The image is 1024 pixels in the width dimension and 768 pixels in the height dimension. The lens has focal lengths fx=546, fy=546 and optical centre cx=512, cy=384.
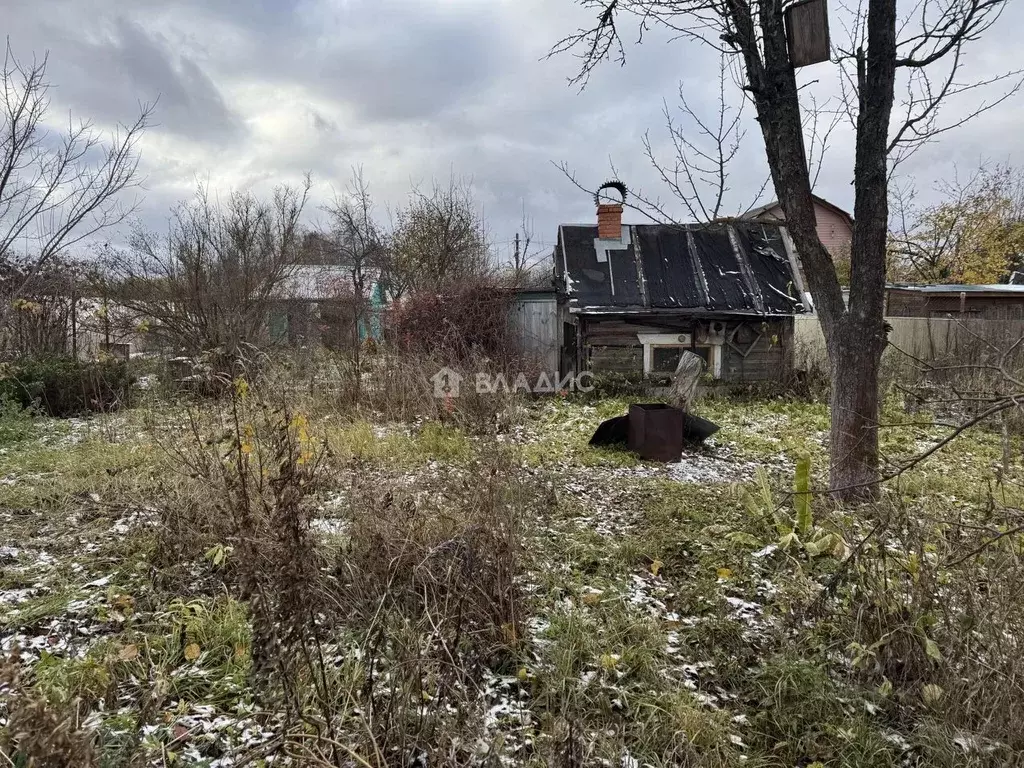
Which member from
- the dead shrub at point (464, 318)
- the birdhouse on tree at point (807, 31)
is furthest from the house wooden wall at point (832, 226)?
the birdhouse on tree at point (807, 31)

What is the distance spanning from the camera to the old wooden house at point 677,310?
11.4 m

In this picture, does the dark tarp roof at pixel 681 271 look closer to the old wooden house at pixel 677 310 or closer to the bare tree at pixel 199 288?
the old wooden house at pixel 677 310

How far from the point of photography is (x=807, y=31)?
13.0ft

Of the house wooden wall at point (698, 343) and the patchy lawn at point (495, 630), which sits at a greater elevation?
the house wooden wall at point (698, 343)

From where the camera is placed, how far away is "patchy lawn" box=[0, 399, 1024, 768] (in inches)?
73.4

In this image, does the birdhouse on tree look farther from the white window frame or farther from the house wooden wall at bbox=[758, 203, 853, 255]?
the house wooden wall at bbox=[758, 203, 853, 255]

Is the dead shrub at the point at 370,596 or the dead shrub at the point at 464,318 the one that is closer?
the dead shrub at the point at 370,596

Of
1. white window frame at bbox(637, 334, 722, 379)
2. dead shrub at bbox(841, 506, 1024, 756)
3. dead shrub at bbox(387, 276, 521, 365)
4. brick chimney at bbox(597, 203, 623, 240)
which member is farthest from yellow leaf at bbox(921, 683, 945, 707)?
brick chimney at bbox(597, 203, 623, 240)

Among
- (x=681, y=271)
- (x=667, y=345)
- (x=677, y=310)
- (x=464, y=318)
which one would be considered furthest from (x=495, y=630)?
(x=681, y=271)

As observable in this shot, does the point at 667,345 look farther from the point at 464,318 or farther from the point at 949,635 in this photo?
the point at 949,635

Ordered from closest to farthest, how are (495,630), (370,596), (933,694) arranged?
(933,694)
(495,630)
(370,596)

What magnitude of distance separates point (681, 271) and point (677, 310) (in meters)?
1.43

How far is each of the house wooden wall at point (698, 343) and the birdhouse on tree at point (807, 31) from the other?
7.49m

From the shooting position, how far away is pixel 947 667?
212 centimetres
